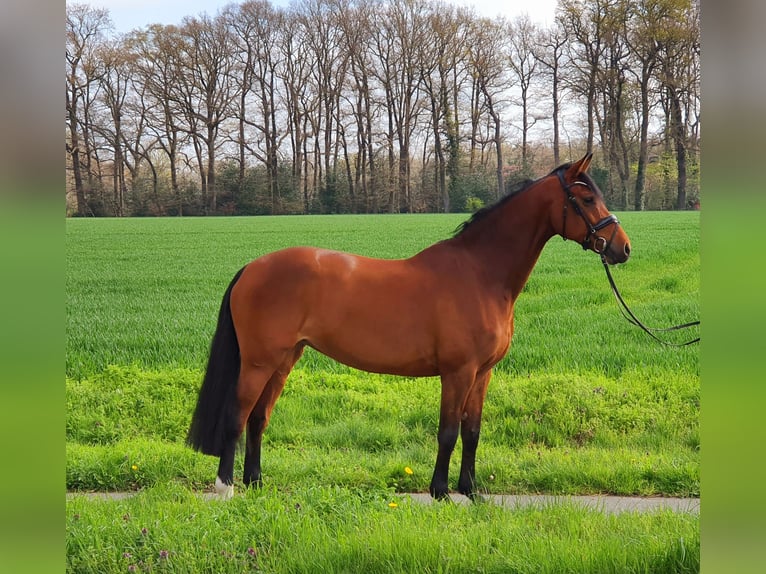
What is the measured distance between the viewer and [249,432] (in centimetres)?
404

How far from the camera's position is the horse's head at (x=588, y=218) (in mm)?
3467

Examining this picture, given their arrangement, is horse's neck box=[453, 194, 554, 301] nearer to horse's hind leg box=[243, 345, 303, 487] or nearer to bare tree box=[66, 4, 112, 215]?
horse's hind leg box=[243, 345, 303, 487]

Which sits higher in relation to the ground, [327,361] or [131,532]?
[327,361]

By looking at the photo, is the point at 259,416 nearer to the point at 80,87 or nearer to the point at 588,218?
the point at 588,218

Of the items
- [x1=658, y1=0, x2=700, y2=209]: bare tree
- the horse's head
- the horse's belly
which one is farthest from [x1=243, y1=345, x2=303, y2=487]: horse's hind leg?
[x1=658, y1=0, x2=700, y2=209]: bare tree

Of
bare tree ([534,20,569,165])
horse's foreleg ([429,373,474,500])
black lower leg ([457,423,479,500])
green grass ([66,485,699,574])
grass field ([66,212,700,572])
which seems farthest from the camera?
bare tree ([534,20,569,165])

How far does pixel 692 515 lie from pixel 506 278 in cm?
163

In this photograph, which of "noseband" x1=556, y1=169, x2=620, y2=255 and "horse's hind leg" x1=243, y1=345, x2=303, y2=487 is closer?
"noseband" x1=556, y1=169, x2=620, y2=255

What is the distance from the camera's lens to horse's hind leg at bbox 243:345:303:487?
3.99m

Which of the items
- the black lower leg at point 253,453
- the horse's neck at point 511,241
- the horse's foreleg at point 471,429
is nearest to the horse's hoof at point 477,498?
the horse's foreleg at point 471,429

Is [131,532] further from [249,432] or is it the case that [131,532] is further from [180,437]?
[180,437]

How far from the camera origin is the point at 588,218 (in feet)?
11.5

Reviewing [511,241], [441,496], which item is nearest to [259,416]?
[441,496]

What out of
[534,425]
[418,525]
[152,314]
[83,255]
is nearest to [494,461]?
[534,425]
